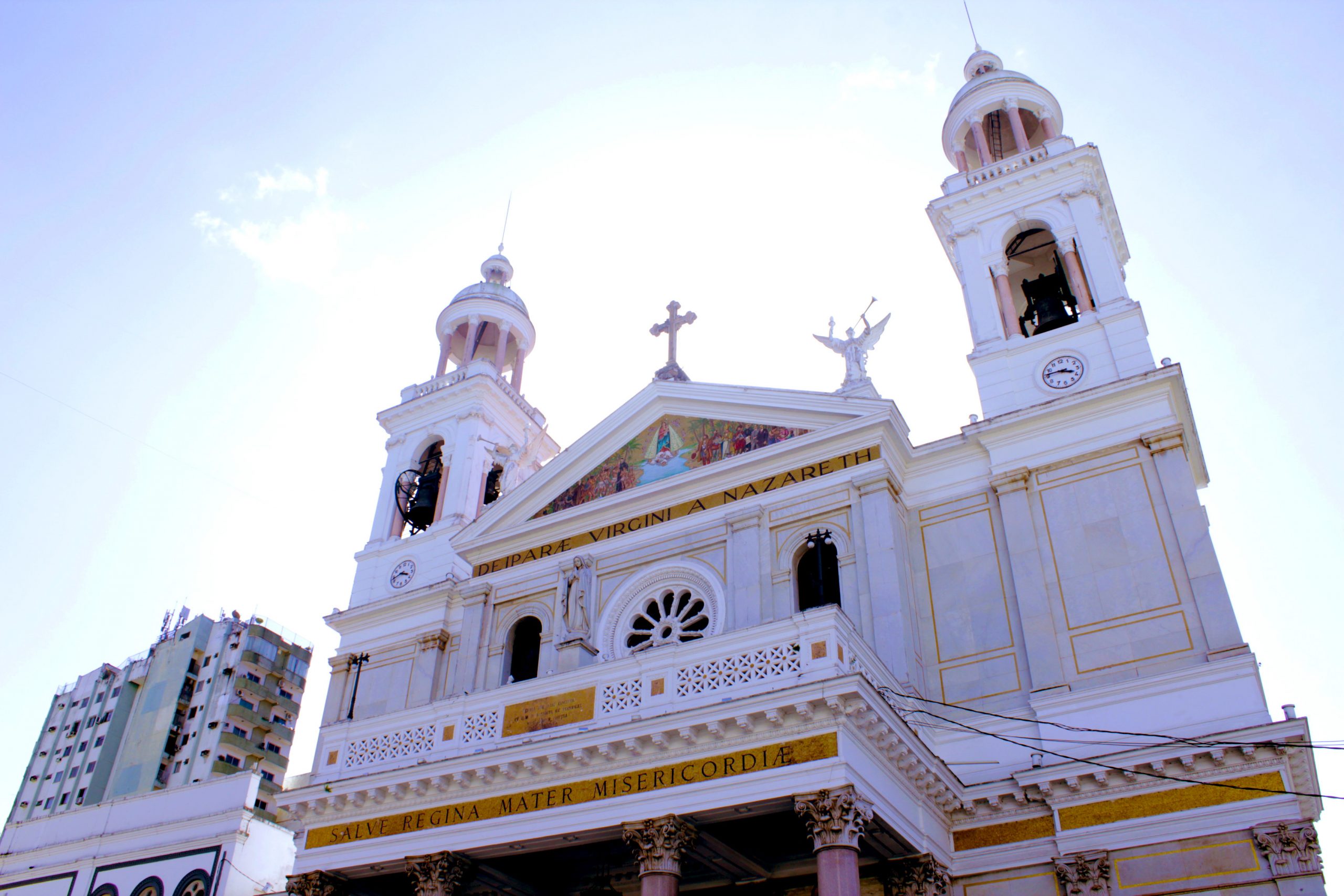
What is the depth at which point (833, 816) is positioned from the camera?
41.7 feet

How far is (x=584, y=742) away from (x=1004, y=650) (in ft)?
22.0

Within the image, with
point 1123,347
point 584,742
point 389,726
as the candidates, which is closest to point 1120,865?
point 584,742

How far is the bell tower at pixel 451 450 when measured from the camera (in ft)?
81.7

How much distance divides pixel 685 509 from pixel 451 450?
8151 mm

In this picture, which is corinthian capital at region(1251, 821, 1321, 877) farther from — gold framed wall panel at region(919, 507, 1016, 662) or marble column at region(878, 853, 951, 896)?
gold framed wall panel at region(919, 507, 1016, 662)

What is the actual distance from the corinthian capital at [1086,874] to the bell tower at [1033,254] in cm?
761

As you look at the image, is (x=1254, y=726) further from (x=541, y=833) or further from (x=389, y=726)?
(x=389, y=726)

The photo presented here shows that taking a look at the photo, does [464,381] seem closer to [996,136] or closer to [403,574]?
[403,574]

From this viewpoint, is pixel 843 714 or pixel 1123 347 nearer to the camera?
pixel 843 714

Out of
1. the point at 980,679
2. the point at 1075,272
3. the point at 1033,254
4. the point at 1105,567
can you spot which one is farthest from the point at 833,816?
the point at 1033,254

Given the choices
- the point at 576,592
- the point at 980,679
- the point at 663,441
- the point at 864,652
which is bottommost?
the point at 864,652

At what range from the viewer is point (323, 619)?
961 inches

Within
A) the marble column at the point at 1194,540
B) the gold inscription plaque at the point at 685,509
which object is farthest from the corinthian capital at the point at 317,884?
the marble column at the point at 1194,540

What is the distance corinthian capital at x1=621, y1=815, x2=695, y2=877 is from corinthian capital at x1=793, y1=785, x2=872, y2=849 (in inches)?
61.0
